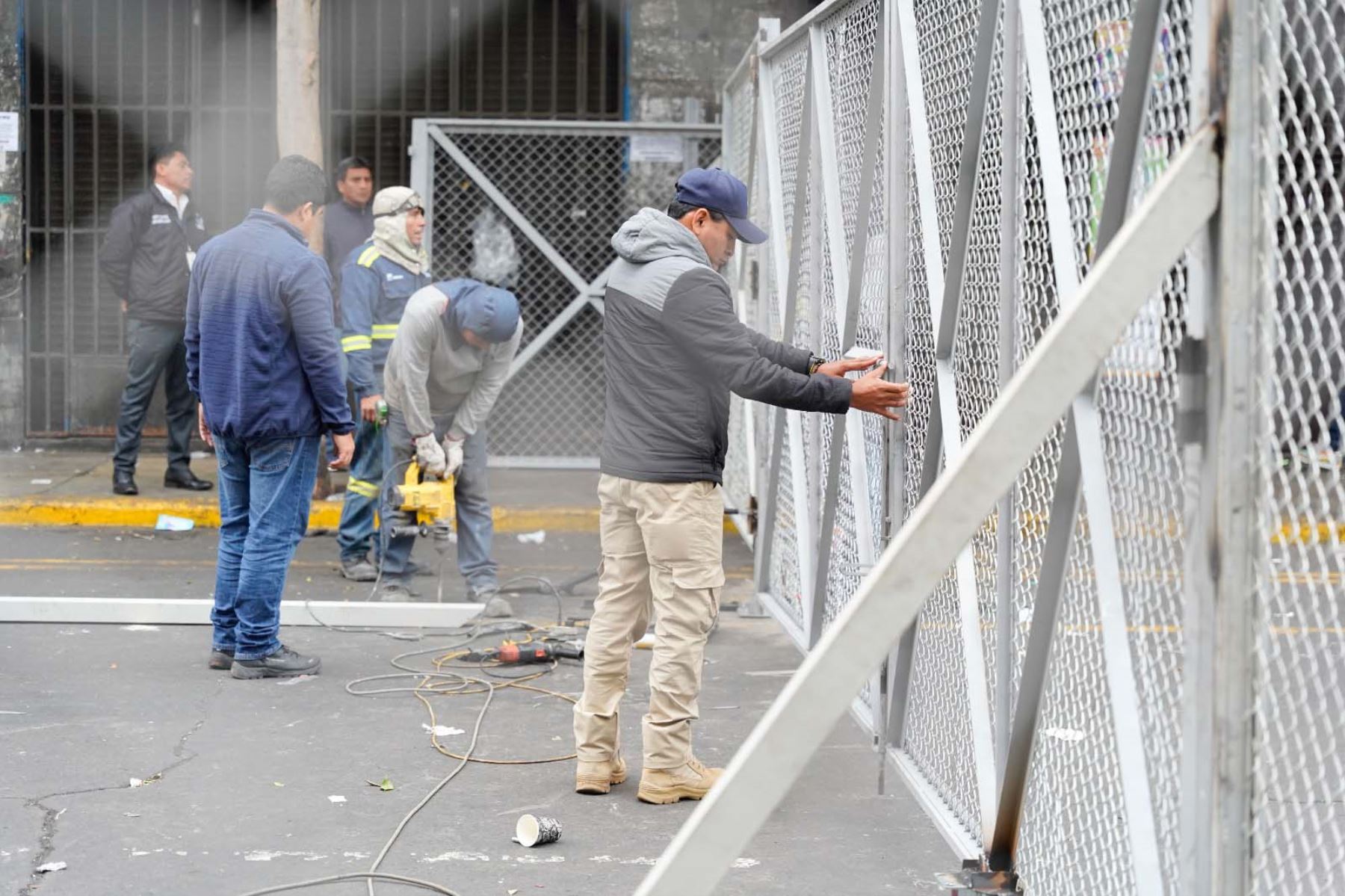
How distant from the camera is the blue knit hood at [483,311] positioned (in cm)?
715

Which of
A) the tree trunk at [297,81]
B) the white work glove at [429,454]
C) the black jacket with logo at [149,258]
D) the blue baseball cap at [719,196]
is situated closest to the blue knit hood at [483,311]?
→ the white work glove at [429,454]

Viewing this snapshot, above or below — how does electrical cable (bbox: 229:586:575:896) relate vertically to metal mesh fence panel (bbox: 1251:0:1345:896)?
below

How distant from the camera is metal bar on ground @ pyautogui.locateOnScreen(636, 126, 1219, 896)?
2439 millimetres

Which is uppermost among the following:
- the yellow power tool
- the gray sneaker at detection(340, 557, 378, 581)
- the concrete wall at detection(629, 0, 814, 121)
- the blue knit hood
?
the concrete wall at detection(629, 0, 814, 121)

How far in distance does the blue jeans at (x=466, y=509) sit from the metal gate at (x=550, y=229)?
3813 mm

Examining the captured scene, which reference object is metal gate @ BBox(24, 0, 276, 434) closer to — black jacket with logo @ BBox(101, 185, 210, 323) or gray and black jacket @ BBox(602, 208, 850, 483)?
black jacket with logo @ BBox(101, 185, 210, 323)

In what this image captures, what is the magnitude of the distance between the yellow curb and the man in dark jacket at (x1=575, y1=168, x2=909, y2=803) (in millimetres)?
5127

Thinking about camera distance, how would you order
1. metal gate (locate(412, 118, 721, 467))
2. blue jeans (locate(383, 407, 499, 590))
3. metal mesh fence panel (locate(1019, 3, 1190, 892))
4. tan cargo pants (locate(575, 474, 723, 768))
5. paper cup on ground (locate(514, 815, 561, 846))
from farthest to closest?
metal gate (locate(412, 118, 721, 467)) → blue jeans (locate(383, 407, 499, 590)) → tan cargo pants (locate(575, 474, 723, 768)) → paper cup on ground (locate(514, 815, 561, 846)) → metal mesh fence panel (locate(1019, 3, 1190, 892))

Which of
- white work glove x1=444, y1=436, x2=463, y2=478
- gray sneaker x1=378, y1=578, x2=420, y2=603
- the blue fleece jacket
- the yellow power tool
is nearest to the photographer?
the blue fleece jacket

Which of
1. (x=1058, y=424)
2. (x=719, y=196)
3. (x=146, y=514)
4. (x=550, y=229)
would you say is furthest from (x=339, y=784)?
(x=550, y=229)

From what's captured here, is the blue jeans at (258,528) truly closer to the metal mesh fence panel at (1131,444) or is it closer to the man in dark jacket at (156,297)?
the metal mesh fence panel at (1131,444)

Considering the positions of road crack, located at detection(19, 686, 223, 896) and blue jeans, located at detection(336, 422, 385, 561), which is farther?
blue jeans, located at detection(336, 422, 385, 561)

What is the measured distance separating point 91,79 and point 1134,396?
10897 millimetres

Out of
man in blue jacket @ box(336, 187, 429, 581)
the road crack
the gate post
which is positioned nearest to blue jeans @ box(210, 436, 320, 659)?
the road crack
